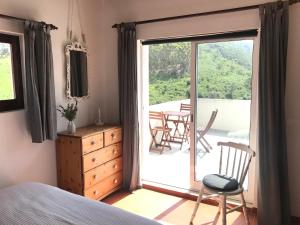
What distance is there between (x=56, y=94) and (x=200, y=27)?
179 centimetres

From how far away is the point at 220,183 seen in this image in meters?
2.51

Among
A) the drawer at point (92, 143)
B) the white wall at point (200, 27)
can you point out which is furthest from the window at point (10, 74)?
the white wall at point (200, 27)

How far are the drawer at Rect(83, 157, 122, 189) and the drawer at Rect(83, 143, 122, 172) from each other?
0.05 metres

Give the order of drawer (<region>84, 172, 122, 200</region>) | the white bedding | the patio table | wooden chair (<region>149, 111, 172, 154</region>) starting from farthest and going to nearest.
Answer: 1. wooden chair (<region>149, 111, 172, 154</region>)
2. the patio table
3. drawer (<region>84, 172, 122, 200</region>)
4. the white bedding

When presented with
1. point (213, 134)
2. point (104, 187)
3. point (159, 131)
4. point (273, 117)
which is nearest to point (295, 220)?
point (273, 117)

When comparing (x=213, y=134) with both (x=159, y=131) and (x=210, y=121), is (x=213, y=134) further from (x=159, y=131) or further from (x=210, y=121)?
(x=159, y=131)

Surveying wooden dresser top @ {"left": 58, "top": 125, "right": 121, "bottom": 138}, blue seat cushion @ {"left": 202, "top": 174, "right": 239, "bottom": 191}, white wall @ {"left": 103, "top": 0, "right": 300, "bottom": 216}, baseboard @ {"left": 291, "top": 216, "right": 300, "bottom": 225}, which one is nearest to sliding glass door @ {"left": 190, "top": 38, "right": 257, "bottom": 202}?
white wall @ {"left": 103, "top": 0, "right": 300, "bottom": 216}

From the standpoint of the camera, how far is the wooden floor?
2.83 metres

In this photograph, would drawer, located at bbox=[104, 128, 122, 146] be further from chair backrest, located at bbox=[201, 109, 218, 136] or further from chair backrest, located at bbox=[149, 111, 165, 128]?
chair backrest, located at bbox=[149, 111, 165, 128]

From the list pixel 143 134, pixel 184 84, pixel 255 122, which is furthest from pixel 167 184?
pixel 184 84

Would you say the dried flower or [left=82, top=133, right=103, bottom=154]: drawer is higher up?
the dried flower

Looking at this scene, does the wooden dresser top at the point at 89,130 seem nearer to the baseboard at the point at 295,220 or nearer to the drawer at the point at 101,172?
the drawer at the point at 101,172

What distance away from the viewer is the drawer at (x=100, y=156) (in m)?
2.95

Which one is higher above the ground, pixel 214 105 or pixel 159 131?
pixel 214 105
